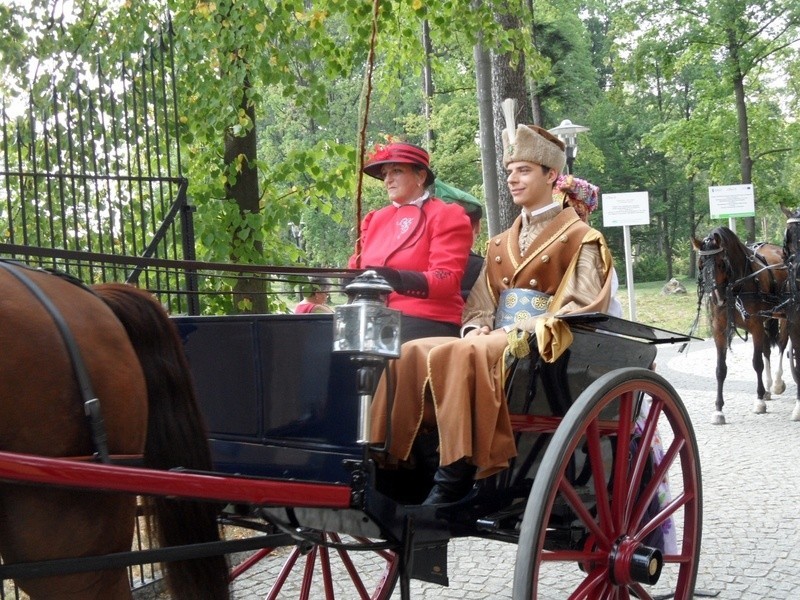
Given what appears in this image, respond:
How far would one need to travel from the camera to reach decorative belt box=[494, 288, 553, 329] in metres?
3.83

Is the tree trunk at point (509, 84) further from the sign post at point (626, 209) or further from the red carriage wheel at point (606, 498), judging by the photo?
the sign post at point (626, 209)

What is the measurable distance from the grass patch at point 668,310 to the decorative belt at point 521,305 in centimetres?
1832

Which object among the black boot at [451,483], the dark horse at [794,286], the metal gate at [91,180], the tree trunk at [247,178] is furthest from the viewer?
the dark horse at [794,286]

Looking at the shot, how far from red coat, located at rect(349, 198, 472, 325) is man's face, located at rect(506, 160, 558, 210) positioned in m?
0.27

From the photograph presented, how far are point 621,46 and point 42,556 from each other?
24351 millimetres

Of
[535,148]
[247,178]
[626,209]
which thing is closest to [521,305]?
[535,148]

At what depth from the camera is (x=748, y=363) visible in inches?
618

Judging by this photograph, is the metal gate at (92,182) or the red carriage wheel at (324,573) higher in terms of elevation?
the metal gate at (92,182)

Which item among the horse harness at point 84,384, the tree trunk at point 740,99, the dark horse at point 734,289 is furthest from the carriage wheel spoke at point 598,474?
the tree trunk at point 740,99

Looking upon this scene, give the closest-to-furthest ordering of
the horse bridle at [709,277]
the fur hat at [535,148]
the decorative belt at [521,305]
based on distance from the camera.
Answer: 1. the decorative belt at [521,305]
2. the fur hat at [535,148]
3. the horse bridle at [709,277]

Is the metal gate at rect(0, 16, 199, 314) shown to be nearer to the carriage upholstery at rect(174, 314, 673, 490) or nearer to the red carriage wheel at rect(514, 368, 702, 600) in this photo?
the carriage upholstery at rect(174, 314, 673, 490)

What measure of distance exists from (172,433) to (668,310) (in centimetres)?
2640

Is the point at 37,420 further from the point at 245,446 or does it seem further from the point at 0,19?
the point at 0,19

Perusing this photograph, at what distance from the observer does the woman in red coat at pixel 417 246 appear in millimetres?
3736
